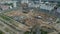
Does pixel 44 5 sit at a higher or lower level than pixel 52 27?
higher

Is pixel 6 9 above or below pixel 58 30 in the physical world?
above

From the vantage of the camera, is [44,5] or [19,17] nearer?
[19,17]

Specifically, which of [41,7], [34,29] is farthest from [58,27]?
[41,7]

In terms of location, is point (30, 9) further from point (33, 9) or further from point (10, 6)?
point (10, 6)

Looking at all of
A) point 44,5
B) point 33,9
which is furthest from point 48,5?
point 33,9

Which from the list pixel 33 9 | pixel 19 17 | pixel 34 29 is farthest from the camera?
pixel 33 9

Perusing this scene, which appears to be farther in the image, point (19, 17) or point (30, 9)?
point (30, 9)

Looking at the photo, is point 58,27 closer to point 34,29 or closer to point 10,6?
point 34,29

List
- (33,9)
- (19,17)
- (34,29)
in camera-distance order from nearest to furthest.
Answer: (34,29) < (19,17) < (33,9)
